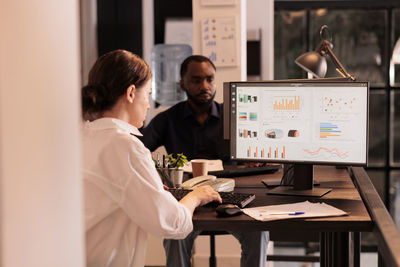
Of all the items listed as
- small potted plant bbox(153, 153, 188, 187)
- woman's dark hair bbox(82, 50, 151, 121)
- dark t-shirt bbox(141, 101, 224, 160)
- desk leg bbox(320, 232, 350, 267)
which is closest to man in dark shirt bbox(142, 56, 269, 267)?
dark t-shirt bbox(141, 101, 224, 160)

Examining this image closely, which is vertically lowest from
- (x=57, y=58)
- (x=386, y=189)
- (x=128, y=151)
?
(x=386, y=189)

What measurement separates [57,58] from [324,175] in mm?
2043

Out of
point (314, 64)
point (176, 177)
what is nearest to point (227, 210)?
point (176, 177)

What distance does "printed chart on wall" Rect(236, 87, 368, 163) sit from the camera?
223 cm

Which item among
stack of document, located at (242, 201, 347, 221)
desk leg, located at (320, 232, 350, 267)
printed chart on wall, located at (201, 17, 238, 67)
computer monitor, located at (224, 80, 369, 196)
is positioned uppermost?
printed chart on wall, located at (201, 17, 238, 67)

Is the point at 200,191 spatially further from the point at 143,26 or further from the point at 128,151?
the point at 143,26

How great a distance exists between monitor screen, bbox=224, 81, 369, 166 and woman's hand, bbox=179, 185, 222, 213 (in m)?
0.40

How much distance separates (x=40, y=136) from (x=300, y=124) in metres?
1.65

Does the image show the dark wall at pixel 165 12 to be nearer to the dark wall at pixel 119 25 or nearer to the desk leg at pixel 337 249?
the dark wall at pixel 119 25

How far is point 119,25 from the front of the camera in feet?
20.5

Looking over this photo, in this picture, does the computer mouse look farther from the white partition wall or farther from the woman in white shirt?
the white partition wall

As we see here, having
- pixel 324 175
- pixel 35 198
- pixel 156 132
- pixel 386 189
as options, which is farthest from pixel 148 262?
pixel 35 198

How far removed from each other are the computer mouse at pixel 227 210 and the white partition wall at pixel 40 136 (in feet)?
3.56

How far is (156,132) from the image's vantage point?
354 centimetres
